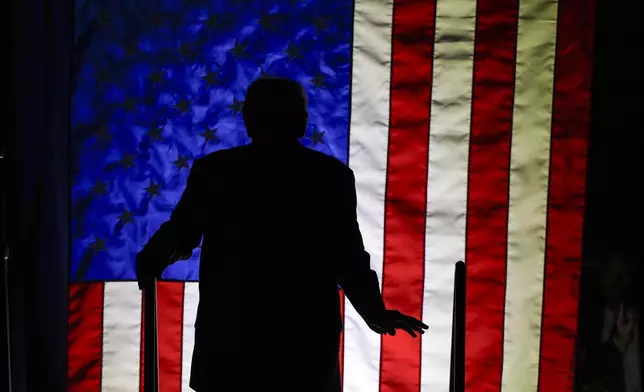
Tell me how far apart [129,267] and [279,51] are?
29.4 inches

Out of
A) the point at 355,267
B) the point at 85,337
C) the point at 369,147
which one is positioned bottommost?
the point at 85,337

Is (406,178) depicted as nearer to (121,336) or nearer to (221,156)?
(221,156)

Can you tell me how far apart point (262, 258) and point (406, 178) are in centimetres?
77

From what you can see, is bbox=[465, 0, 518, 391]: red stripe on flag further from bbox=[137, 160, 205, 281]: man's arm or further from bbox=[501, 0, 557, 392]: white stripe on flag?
bbox=[137, 160, 205, 281]: man's arm

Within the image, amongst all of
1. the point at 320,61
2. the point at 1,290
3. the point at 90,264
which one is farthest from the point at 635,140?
the point at 1,290

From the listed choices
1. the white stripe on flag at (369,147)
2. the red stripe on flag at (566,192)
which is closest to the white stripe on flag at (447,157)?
the white stripe on flag at (369,147)

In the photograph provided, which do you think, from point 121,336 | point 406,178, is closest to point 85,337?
point 121,336

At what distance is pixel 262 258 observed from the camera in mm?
1201

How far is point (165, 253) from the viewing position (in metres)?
1.20

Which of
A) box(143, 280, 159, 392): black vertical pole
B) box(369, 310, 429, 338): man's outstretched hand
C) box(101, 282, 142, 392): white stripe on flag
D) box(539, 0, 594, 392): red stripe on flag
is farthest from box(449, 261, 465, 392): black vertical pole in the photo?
box(101, 282, 142, 392): white stripe on flag

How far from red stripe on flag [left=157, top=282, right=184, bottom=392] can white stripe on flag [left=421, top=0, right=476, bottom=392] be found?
71 centimetres

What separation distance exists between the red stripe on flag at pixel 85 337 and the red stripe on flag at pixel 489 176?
106 centimetres

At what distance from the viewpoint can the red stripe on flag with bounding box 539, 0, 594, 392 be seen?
6.04 feet

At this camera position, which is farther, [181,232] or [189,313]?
[189,313]
